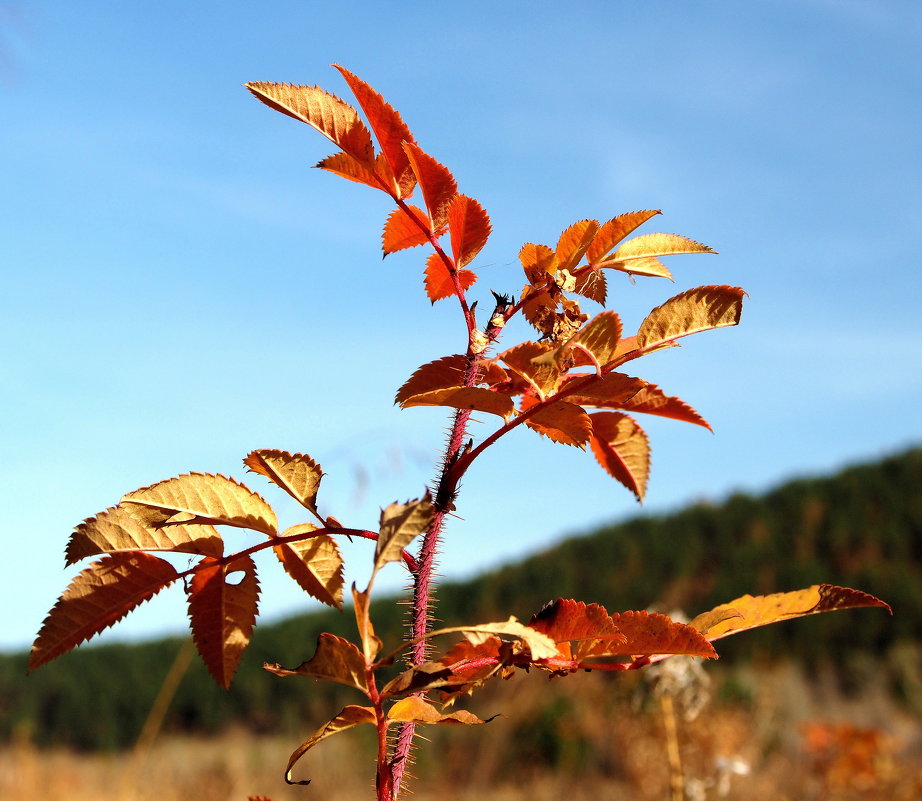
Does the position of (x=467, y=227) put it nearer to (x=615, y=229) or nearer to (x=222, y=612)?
(x=615, y=229)

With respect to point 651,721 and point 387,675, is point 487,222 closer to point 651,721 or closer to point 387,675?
point 651,721

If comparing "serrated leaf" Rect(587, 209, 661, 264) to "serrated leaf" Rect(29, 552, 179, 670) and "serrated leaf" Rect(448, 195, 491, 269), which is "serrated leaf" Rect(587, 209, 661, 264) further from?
"serrated leaf" Rect(29, 552, 179, 670)

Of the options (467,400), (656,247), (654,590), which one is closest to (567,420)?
(467,400)

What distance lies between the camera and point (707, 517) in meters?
9.47

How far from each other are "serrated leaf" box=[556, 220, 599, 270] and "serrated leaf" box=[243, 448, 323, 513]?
261 millimetres

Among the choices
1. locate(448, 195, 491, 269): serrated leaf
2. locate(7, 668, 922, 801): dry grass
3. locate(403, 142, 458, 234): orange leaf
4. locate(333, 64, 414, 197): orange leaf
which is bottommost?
locate(7, 668, 922, 801): dry grass

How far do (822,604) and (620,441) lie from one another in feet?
0.73

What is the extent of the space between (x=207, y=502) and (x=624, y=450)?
384 mm

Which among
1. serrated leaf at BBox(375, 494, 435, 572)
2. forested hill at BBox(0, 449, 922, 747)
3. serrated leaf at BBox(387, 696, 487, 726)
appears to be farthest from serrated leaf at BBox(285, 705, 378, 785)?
forested hill at BBox(0, 449, 922, 747)

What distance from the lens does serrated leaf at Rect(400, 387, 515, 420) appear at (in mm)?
613

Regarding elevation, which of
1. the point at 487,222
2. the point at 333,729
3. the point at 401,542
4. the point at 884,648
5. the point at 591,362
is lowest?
the point at 884,648

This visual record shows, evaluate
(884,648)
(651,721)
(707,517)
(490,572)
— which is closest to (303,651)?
(490,572)

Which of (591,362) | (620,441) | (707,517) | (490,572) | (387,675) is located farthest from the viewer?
(490,572)

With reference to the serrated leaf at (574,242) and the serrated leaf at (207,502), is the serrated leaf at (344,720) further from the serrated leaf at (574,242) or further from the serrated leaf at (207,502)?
the serrated leaf at (574,242)
